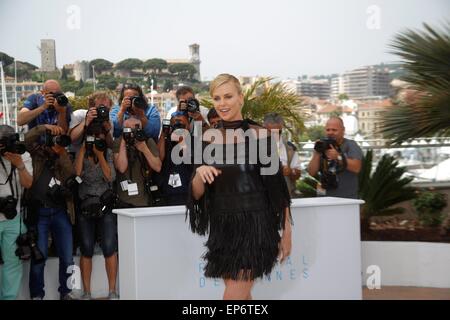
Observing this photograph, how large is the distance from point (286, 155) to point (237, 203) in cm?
269

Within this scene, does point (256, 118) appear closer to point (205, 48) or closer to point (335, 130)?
point (205, 48)

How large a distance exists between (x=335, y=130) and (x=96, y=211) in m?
2.10

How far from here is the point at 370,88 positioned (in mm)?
14656

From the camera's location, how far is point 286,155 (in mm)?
6680

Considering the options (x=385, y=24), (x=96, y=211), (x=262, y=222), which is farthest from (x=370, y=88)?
(x=262, y=222)

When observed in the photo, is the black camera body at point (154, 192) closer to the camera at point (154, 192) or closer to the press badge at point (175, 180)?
the camera at point (154, 192)

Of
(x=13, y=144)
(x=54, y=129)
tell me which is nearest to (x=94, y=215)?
(x=54, y=129)

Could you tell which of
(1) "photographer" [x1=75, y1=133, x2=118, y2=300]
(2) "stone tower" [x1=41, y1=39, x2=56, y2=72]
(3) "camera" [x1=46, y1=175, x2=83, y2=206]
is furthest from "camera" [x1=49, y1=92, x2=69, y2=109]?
(2) "stone tower" [x1=41, y1=39, x2=56, y2=72]

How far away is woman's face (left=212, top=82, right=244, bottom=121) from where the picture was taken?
4121mm

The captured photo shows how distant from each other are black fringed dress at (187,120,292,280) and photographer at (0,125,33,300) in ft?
6.59

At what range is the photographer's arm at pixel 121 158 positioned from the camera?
6.02 metres

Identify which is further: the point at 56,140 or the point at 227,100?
the point at 56,140

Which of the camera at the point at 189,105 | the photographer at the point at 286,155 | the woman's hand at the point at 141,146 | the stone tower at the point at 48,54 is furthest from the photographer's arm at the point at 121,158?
the stone tower at the point at 48,54

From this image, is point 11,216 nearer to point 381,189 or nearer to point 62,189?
point 62,189
